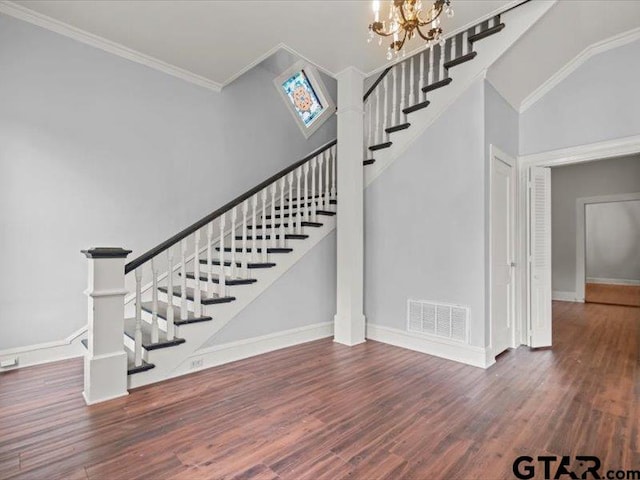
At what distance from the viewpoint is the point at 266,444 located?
6.59 feet

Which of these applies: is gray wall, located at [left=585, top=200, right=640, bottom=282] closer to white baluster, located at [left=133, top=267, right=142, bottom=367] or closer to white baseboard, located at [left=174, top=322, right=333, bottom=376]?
white baseboard, located at [left=174, top=322, right=333, bottom=376]

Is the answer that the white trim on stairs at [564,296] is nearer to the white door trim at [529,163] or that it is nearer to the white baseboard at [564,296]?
the white baseboard at [564,296]

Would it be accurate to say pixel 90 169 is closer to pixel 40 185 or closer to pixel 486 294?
pixel 40 185

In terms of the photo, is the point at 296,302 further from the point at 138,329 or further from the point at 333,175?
the point at 333,175

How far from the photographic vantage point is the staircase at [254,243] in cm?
295

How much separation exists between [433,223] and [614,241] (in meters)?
9.57

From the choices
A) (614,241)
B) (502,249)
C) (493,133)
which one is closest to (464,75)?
(493,133)

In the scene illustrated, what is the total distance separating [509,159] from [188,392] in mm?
4042

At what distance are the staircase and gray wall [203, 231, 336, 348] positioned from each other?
0.10m

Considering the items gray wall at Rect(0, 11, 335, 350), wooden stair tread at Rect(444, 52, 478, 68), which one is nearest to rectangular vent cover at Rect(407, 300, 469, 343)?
gray wall at Rect(0, 11, 335, 350)

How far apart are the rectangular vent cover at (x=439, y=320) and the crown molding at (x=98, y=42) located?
401cm

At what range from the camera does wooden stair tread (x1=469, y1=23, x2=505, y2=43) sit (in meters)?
3.22

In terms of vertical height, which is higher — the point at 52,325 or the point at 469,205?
the point at 469,205

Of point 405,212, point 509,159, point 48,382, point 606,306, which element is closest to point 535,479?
point 405,212
